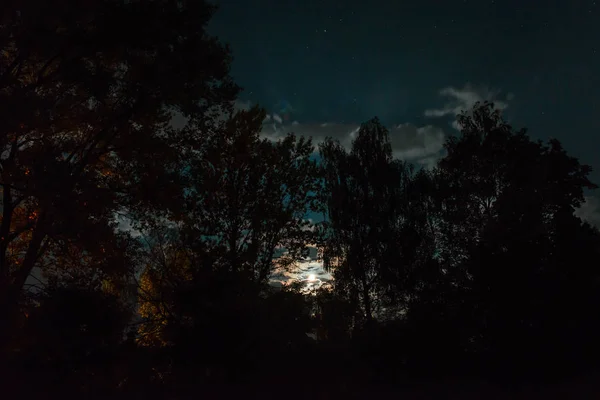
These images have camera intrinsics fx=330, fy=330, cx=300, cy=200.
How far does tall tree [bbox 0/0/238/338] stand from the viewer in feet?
27.8

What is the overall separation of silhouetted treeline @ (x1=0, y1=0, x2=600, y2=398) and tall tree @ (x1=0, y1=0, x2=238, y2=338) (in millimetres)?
58

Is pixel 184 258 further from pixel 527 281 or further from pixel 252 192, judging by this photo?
pixel 527 281

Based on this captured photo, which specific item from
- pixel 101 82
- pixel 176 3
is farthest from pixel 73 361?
pixel 176 3

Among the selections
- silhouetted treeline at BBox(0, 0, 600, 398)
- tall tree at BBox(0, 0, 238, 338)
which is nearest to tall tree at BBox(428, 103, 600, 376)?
silhouetted treeline at BBox(0, 0, 600, 398)

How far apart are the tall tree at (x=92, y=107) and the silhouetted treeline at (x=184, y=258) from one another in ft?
0.19

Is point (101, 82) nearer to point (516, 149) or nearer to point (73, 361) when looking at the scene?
point (73, 361)

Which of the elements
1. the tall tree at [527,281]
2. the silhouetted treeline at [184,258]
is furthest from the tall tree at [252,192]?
the tall tree at [527,281]

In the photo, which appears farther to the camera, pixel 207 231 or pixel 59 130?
pixel 207 231

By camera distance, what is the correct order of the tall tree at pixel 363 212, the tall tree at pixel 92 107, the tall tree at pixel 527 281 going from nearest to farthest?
the tall tree at pixel 92 107 < the tall tree at pixel 527 281 < the tall tree at pixel 363 212

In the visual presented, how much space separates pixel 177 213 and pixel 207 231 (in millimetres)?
2543

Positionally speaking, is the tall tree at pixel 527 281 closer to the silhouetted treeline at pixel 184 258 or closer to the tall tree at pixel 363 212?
the silhouetted treeline at pixel 184 258

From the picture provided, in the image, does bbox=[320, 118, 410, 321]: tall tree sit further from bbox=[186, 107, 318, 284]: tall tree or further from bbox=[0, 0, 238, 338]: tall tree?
bbox=[0, 0, 238, 338]: tall tree

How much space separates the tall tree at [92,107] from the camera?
8.47m

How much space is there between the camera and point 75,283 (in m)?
10.1
